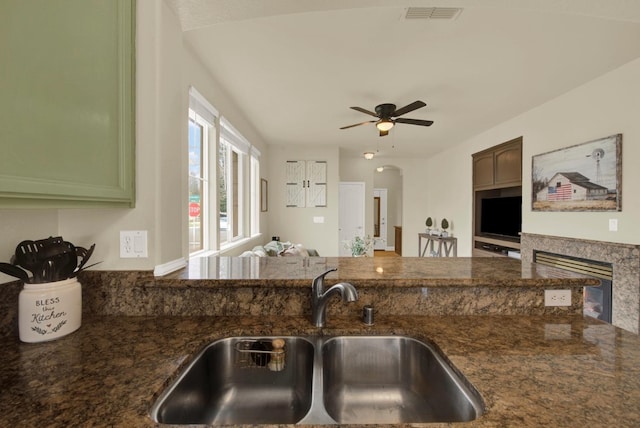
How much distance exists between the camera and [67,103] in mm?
839

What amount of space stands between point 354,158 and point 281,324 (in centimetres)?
616

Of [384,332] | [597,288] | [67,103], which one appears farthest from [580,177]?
[67,103]

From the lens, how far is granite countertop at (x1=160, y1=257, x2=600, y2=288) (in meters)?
1.16

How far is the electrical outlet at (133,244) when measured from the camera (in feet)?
3.88

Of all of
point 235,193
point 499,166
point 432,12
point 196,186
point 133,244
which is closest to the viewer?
point 133,244

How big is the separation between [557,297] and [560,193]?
8.82 ft

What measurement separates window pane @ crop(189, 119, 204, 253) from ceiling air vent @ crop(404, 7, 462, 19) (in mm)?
1962

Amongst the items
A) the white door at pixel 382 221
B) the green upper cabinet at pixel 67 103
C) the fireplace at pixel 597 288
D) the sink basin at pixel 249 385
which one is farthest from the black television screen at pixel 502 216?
the green upper cabinet at pixel 67 103

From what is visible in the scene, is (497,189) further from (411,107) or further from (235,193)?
(235,193)

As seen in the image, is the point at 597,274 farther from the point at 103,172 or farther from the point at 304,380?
the point at 103,172

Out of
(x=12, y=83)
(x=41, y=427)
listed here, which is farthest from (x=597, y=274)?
(x=12, y=83)

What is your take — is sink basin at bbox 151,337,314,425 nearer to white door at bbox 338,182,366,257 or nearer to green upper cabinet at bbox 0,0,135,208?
green upper cabinet at bbox 0,0,135,208

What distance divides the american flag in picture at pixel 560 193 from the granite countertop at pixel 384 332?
264 centimetres

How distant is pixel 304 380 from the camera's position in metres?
1.04
